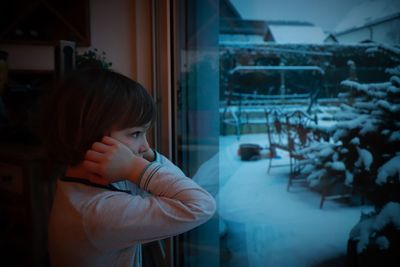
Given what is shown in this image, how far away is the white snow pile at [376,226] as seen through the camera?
860 mm

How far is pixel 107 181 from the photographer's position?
587mm

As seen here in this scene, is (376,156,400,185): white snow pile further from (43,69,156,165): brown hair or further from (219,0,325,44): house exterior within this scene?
(43,69,156,165): brown hair

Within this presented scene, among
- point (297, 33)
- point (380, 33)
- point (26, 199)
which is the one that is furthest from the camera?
point (26, 199)

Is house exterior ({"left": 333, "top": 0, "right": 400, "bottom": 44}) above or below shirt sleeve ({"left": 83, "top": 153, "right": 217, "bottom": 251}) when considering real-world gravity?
above

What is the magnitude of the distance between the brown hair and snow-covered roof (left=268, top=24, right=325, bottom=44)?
1.80 ft

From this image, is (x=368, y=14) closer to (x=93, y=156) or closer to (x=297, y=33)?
(x=297, y=33)

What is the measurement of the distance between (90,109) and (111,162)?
11 cm

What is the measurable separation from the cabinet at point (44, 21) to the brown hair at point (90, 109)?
1.11 meters

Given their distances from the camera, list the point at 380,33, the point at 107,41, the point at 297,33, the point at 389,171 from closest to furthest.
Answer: the point at 380,33, the point at 389,171, the point at 297,33, the point at 107,41

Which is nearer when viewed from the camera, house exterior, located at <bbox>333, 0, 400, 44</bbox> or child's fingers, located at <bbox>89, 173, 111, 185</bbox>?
child's fingers, located at <bbox>89, 173, 111, 185</bbox>

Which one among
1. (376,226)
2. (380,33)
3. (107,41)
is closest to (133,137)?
(380,33)

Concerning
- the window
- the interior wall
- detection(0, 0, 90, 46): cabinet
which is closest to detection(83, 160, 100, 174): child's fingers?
the window

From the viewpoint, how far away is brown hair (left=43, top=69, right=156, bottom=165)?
60 cm

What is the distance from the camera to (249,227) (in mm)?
1353
